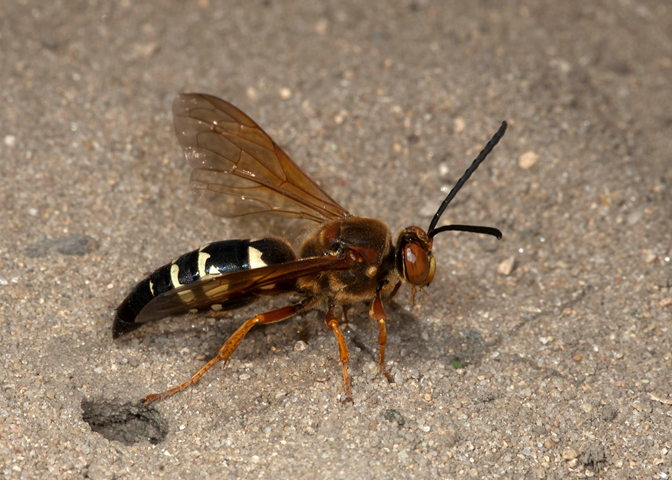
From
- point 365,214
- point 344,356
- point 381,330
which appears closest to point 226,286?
point 344,356

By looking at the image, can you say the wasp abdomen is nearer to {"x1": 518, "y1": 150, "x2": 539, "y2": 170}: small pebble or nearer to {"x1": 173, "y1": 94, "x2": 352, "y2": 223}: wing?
{"x1": 173, "y1": 94, "x2": 352, "y2": 223}: wing

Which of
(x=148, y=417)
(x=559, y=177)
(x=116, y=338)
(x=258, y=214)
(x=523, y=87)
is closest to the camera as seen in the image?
(x=148, y=417)

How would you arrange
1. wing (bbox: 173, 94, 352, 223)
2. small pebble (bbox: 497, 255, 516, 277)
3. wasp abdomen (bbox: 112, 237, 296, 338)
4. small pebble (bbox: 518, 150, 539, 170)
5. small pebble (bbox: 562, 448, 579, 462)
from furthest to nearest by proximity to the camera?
1. small pebble (bbox: 518, 150, 539, 170)
2. small pebble (bbox: 497, 255, 516, 277)
3. wing (bbox: 173, 94, 352, 223)
4. wasp abdomen (bbox: 112, 237, 296, 338)
5. small pebble (bbox: 562, 448, 579, 462)

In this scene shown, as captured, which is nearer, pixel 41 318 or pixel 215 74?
pixel 41 318

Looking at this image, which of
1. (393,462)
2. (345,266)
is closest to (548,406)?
(393,462)

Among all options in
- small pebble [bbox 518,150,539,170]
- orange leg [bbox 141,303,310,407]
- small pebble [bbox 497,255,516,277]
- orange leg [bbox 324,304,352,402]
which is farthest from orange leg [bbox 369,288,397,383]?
small pebble [bbox 518,150,539,170]

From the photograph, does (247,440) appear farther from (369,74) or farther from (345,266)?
(369,74)

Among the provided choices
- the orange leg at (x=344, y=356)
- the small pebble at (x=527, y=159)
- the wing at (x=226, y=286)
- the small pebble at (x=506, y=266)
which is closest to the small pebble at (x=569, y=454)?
the orange leg at (x=344, y=356)
